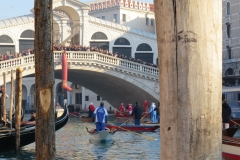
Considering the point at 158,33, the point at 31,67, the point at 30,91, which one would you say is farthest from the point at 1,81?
the point at 158,33

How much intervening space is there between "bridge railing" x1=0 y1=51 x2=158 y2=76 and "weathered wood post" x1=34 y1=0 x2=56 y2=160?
18.4 metres

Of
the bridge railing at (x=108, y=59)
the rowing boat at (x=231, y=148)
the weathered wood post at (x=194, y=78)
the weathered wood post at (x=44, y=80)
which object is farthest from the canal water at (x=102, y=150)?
the bridge railing at (x=108, y=59)

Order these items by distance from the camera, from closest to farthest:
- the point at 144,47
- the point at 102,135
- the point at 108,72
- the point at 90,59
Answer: the point at 102,135 < the point at 90,59 < the point at 108,72 < the point at 144,47

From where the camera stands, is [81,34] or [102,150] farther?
[81,34]

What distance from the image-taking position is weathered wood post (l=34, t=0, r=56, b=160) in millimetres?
4770

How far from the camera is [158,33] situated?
5.31ft

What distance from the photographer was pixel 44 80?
16.4ft

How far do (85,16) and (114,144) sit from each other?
54.2ft

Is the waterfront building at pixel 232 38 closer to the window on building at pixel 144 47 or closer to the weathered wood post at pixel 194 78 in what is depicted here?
the window on building at pixel 144 47

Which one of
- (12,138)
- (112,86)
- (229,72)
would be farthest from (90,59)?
(12,138)

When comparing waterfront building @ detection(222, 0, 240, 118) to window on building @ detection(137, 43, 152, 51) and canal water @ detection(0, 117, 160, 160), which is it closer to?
window on building @ detection(137, 43, 152, 51)

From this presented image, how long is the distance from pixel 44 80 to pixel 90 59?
20271 millimetres

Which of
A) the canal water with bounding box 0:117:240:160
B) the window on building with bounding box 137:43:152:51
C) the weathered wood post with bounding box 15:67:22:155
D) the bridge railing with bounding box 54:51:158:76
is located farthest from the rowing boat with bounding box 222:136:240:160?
the window on building with bounding box 137:43:152:51

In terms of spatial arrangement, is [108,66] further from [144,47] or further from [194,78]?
[194,78]
